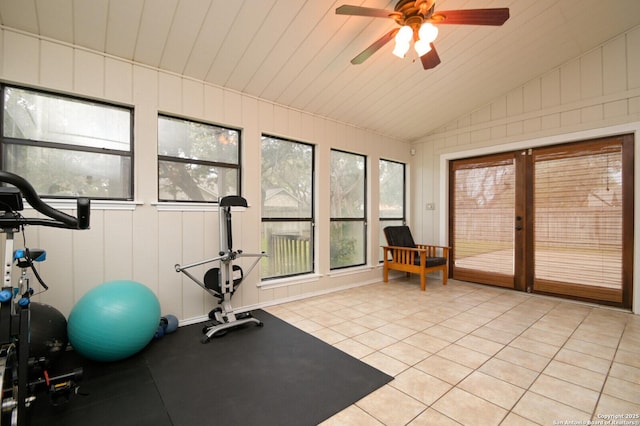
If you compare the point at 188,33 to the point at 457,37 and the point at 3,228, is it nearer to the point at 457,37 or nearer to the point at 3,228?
the point at 3,228

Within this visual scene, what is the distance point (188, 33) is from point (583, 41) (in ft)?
14.8

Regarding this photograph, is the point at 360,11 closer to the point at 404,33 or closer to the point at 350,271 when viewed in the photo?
the point at 404,33

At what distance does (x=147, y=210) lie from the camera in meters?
2.84

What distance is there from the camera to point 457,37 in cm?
310

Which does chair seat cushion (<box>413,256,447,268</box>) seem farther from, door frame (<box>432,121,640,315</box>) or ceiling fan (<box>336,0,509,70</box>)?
ceiling fan (<box>336,0,509,70</box>)

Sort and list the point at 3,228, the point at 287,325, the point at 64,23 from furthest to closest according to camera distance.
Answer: the point at 287,325 < the point at 64,23 < the point at 3,228

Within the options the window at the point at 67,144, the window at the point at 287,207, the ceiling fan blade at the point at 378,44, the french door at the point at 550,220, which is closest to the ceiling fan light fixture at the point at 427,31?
the ceiling fan blade at the point at 378,44

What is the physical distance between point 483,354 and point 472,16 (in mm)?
2657

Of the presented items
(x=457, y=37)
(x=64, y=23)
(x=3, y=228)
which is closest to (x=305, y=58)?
(x=457, y=37)

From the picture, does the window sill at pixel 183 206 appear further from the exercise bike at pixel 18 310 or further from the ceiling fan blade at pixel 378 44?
the ceiling fan blade at pixel 378 44

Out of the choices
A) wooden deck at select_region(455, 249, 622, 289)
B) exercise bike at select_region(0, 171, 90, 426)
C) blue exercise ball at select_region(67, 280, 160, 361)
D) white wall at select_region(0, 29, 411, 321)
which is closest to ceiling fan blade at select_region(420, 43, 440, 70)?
white wall at select_region(0, 29, 411, 321)

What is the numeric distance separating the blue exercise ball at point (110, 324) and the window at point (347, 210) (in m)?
2.74

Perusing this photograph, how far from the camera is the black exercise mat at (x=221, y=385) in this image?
1.65 metres

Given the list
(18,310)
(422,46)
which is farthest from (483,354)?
(18,310)
